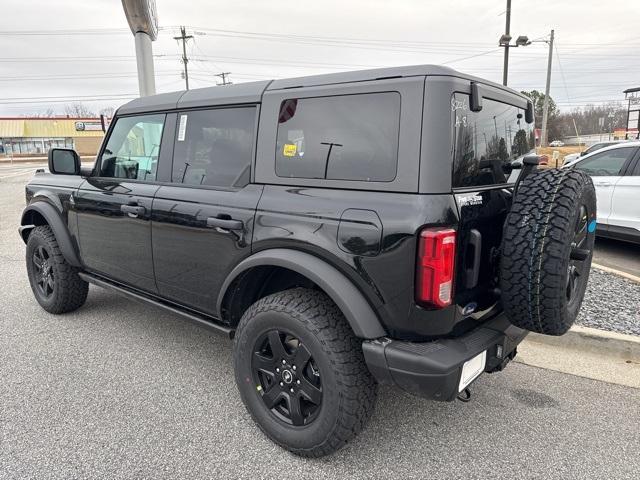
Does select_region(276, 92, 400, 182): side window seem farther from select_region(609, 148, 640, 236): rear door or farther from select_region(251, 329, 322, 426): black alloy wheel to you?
select_region(609, 148, 640, 236): rear door

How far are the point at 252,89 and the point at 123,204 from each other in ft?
4.36

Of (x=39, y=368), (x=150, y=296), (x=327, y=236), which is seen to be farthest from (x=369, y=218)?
(x=39, y=368)

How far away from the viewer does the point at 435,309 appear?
204 centimetres

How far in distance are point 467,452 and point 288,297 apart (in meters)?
1.25

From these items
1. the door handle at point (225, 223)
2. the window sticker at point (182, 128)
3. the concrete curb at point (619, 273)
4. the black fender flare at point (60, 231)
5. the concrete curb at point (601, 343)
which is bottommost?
the concrete curb at point (601, 343)

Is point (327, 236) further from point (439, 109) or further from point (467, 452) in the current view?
point (467, 452)

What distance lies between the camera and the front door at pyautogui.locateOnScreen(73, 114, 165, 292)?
3219 mm

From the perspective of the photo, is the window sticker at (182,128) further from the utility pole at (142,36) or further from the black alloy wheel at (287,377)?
the utility pole at (142,36)

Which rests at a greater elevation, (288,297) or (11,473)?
(288,297)

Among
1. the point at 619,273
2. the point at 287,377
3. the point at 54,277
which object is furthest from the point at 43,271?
the point at 619,273

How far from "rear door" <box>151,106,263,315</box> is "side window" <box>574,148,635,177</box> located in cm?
587

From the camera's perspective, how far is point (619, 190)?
6242mm

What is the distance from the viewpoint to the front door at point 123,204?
3219 mm

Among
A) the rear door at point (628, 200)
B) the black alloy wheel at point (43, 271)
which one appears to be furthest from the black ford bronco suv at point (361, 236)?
the rear door at point (628, 200)
